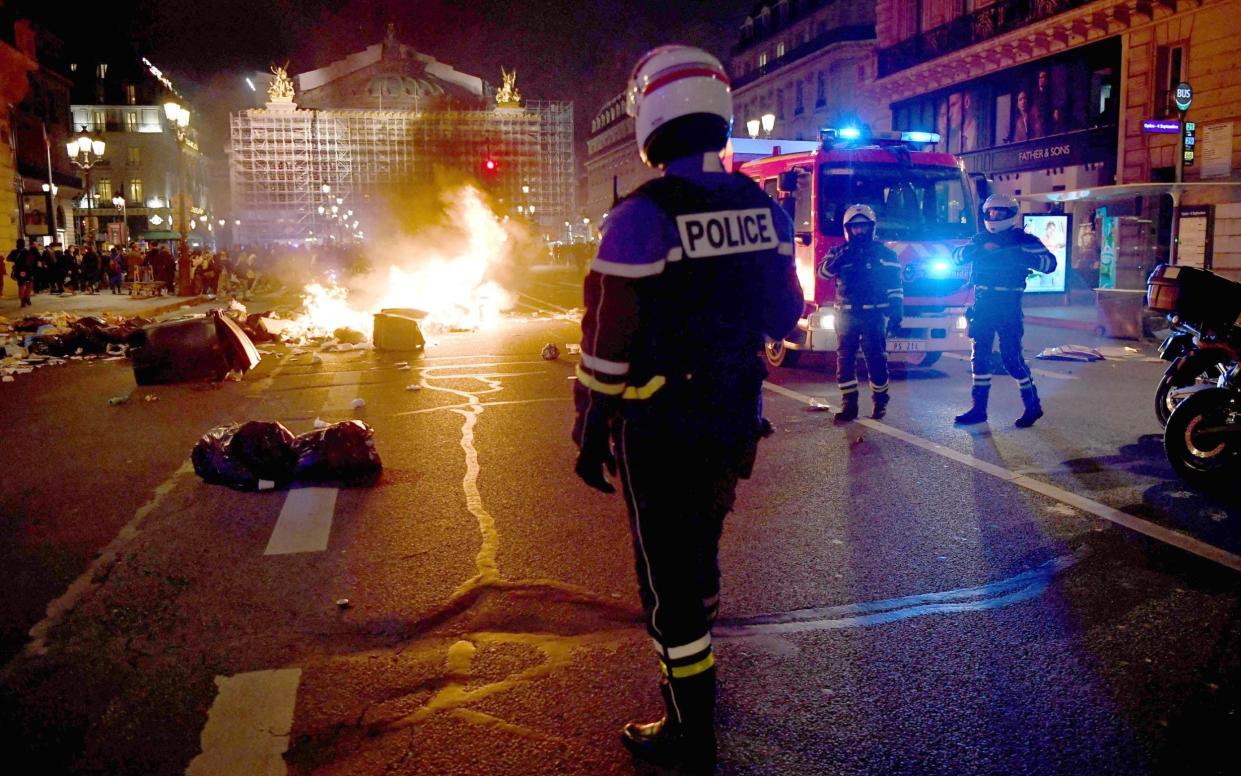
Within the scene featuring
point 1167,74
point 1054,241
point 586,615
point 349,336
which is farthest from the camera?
point 1167,74

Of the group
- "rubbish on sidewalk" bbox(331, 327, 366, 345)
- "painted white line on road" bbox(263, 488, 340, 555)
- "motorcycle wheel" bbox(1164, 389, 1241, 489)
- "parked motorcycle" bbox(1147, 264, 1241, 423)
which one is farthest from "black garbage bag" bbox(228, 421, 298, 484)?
"rubbish on sidewalk" bbox(331, 327, 366, 345)

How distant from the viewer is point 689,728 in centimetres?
292

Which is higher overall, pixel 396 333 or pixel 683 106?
pixel 683 106

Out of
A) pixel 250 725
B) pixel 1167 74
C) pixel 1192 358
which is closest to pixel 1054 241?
pixel 1167 74

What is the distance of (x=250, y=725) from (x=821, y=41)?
5664cm

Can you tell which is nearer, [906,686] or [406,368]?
[906,686]

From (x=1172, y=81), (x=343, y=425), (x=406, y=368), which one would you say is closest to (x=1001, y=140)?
(x=1172, y=81)

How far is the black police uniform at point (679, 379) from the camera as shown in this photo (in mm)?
2793

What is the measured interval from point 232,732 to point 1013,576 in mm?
3541

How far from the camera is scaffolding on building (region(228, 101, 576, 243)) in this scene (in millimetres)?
76562

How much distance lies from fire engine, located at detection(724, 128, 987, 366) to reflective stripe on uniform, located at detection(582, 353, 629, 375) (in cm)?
865

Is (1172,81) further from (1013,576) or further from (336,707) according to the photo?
(336,707)

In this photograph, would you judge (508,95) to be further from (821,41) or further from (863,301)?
(863,301)

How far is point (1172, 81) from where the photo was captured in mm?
24500
